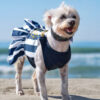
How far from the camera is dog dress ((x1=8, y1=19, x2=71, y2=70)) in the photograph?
496 cm

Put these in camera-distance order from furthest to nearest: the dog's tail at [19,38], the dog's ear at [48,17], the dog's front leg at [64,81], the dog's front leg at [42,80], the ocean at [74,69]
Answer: the ocean at [74,69], the dog's tail at [19,38], the dog's front leg at [64,81], the dog's front leg at [42,80], the dog's ear at [48,17]

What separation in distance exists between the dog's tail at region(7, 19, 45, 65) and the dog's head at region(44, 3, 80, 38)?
117 cm

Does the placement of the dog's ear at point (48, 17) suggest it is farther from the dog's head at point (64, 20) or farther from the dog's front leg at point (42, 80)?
the dog's front leg at point (42, 80)

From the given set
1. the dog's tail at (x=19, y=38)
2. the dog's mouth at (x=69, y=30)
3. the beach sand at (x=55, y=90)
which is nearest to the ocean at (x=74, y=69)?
the beach sand at (x=55, y=90)

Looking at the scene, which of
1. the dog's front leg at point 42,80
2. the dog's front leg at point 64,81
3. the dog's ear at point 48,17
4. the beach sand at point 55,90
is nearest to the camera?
the dog's ear at point 48,17

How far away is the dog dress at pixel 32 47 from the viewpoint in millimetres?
4961

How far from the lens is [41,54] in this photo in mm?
5035

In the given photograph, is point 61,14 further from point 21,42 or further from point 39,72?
point 21,42

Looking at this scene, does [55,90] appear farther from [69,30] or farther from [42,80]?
[69,30]

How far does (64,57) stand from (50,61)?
21cm

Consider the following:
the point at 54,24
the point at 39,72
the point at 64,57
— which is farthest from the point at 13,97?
the point at 54,24

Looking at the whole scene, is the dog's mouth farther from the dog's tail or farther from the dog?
the dog's tail

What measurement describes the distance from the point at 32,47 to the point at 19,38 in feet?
2.28

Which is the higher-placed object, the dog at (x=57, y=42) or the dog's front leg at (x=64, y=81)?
the dog at (x=57, y=42)
